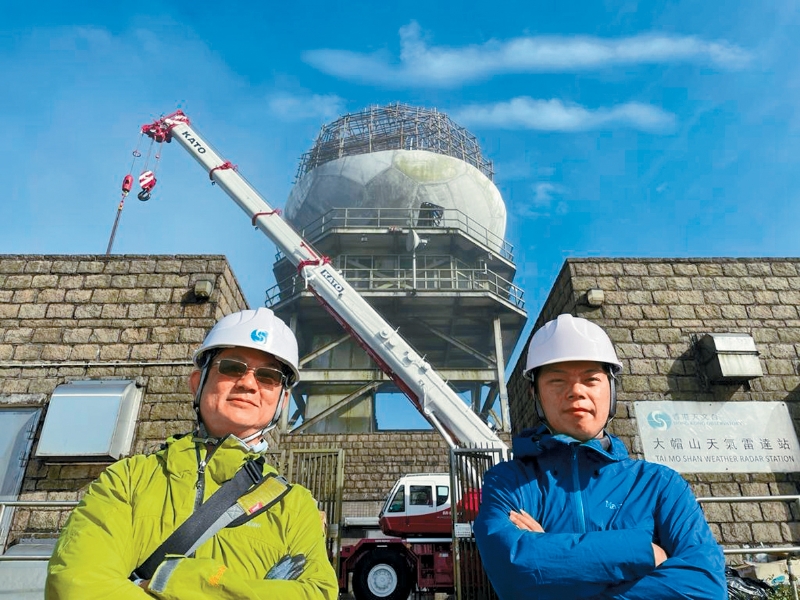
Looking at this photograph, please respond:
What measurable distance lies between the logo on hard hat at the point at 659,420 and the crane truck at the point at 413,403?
2.17m

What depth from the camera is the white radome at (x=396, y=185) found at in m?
23.9

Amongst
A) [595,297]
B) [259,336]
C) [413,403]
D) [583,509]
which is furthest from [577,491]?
[413,403]

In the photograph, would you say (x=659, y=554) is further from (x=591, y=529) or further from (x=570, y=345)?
(x=570, y=345)

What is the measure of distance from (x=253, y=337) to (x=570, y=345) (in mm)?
1383

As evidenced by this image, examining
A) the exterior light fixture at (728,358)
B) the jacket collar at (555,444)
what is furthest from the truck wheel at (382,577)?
the jacket collar at (555,444)

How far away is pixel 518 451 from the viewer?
2.21m

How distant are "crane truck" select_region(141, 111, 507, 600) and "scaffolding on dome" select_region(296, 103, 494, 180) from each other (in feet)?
36.1

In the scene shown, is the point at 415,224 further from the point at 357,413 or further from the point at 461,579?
the point at 461,579

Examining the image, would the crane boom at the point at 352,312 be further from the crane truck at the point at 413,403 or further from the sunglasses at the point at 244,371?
the sunglasses at the point at 244,371

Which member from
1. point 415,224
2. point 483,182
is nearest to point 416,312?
point 415,224

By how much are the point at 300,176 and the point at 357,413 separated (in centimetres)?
1382

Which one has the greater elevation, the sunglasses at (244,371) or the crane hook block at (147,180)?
the crane hook block at (147,180)

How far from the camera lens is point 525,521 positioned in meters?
1.96

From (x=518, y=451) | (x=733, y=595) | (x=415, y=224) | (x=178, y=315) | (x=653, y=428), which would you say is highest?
(x=415, y=224)
